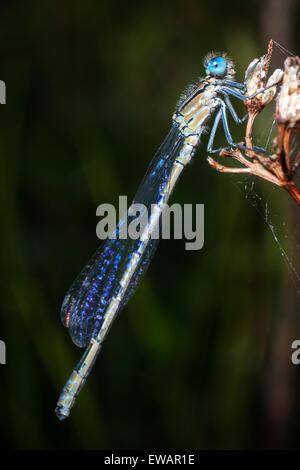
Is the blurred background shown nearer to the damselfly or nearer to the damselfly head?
the damselfly

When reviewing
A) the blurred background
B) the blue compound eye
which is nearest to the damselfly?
the blue compound eye

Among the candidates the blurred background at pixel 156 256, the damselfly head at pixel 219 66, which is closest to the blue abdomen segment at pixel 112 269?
the blurred background at pixel 156 256

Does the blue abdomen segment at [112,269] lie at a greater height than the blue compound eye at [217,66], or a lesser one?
lesser

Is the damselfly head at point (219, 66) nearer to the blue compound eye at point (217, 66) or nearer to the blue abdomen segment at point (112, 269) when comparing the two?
the blue compound eye at point (217, 66)

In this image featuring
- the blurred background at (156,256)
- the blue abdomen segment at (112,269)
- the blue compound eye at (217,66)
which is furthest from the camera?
the blurred background at (156,256)

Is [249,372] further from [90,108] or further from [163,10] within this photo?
[163,10]

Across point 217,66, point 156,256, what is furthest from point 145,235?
point 156,256

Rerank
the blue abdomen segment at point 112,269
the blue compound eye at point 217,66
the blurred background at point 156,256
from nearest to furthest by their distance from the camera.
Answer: the blue compound eye at point 217,66 → the blue abdomen segment at point 112,269 → the blurred background at point 156,256
